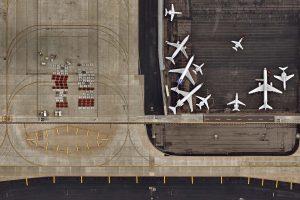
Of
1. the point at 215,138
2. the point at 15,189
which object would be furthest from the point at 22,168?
the point at 215,138

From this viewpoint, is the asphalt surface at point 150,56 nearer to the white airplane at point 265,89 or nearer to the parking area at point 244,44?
the parking area at point 244,44

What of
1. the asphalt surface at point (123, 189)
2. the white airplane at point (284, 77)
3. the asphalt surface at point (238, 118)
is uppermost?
the white airplane at point (284, 77)

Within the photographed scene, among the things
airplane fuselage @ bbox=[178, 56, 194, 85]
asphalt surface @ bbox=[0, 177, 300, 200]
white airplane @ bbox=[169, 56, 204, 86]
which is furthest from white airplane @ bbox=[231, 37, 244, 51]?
asphalt surface @ bbox=[0, 177, 300, 200]

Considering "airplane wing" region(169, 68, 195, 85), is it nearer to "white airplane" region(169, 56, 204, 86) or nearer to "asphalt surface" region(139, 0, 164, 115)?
"white airplane" region(169, 56, 204, 86)

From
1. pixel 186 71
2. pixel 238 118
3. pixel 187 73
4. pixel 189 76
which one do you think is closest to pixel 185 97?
pixel 189 76

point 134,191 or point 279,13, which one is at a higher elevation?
point 279,13

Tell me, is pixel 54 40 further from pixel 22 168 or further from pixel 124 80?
pixel 22 168

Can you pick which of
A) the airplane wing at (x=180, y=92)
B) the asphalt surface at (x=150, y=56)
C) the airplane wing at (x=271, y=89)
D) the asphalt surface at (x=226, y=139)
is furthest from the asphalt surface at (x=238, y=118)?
the asphalt surface at (x=150, y=56)
